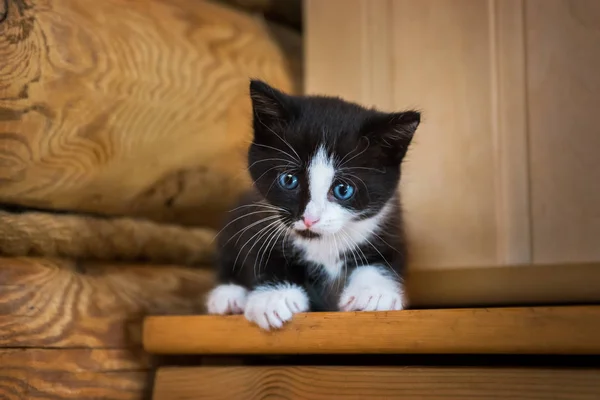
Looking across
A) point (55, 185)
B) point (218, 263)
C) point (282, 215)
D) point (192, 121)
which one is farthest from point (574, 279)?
point (55, 185)

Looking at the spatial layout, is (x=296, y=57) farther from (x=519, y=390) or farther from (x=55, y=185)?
(x=519, y=390)

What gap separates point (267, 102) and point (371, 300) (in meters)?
0.42

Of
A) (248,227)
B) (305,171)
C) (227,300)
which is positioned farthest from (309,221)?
(227,300)

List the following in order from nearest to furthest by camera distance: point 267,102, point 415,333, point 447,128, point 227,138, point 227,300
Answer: point 415,333, point 267,102, point 227,300, point 447,128, point 227,138

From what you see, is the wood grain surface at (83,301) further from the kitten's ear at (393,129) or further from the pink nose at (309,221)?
the kitten's ear at (393,129)

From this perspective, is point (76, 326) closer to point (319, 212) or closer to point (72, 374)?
point (72, 374)

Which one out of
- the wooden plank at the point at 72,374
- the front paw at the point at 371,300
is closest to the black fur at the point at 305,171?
the front paw at the point at 371,300

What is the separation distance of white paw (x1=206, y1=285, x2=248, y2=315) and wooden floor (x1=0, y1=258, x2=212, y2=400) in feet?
0.67

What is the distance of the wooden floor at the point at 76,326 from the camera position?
1322 mm

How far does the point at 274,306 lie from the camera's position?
3.96 feet

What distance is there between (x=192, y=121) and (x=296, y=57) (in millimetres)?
425

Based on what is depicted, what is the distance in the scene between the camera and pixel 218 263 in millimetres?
1587

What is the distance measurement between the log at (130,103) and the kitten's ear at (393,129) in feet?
1.50

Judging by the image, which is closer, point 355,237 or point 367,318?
point 367,318
